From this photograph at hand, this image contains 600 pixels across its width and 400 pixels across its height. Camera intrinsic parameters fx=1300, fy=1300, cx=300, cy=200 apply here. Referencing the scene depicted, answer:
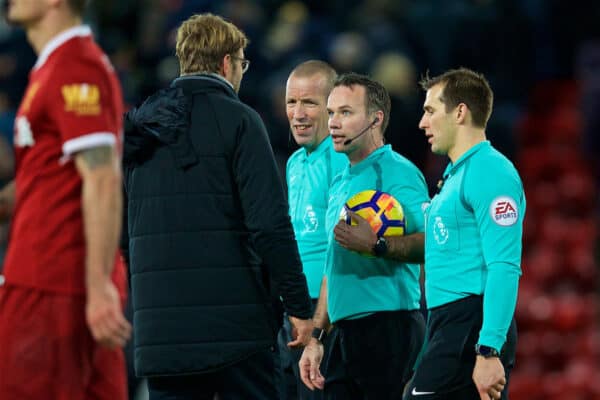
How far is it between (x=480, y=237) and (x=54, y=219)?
1719 mm

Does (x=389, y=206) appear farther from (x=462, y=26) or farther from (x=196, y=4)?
(x=196, y=4)

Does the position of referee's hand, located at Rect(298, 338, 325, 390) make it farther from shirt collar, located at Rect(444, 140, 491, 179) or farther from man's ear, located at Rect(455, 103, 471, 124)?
man's ear, located at Rect(455, 103, 471, 124)

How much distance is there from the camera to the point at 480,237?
478 cm

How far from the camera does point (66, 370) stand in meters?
3.77

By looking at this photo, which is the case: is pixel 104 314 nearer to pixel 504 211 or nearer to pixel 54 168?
pixel 54 168

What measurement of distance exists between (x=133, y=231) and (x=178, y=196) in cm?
25

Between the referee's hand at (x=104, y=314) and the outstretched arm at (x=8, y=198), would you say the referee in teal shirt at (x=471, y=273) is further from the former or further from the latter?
the outstretched arm at (x=8, y=198)

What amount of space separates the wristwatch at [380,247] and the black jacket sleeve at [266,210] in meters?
0.57

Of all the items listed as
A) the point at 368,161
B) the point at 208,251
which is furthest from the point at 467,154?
the point at 208,251

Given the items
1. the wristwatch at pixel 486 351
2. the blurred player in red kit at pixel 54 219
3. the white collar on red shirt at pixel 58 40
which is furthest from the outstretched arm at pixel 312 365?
the white collar on red shirt at pixel 58 40

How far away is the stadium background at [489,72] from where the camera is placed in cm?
1002

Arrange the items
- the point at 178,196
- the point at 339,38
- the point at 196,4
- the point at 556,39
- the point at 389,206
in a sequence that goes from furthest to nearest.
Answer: the point at 556,39 < the point at 196,4 < the point at 339,38 < the point at 389,206 < the point at 178,196

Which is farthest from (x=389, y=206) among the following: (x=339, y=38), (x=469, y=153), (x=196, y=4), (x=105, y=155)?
(x=196, y=4)

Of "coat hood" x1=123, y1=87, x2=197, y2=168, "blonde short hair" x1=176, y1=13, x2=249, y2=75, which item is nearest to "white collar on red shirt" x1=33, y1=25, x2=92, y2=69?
"coat hood" x1=123, y1=87, x2=197, y2=168
